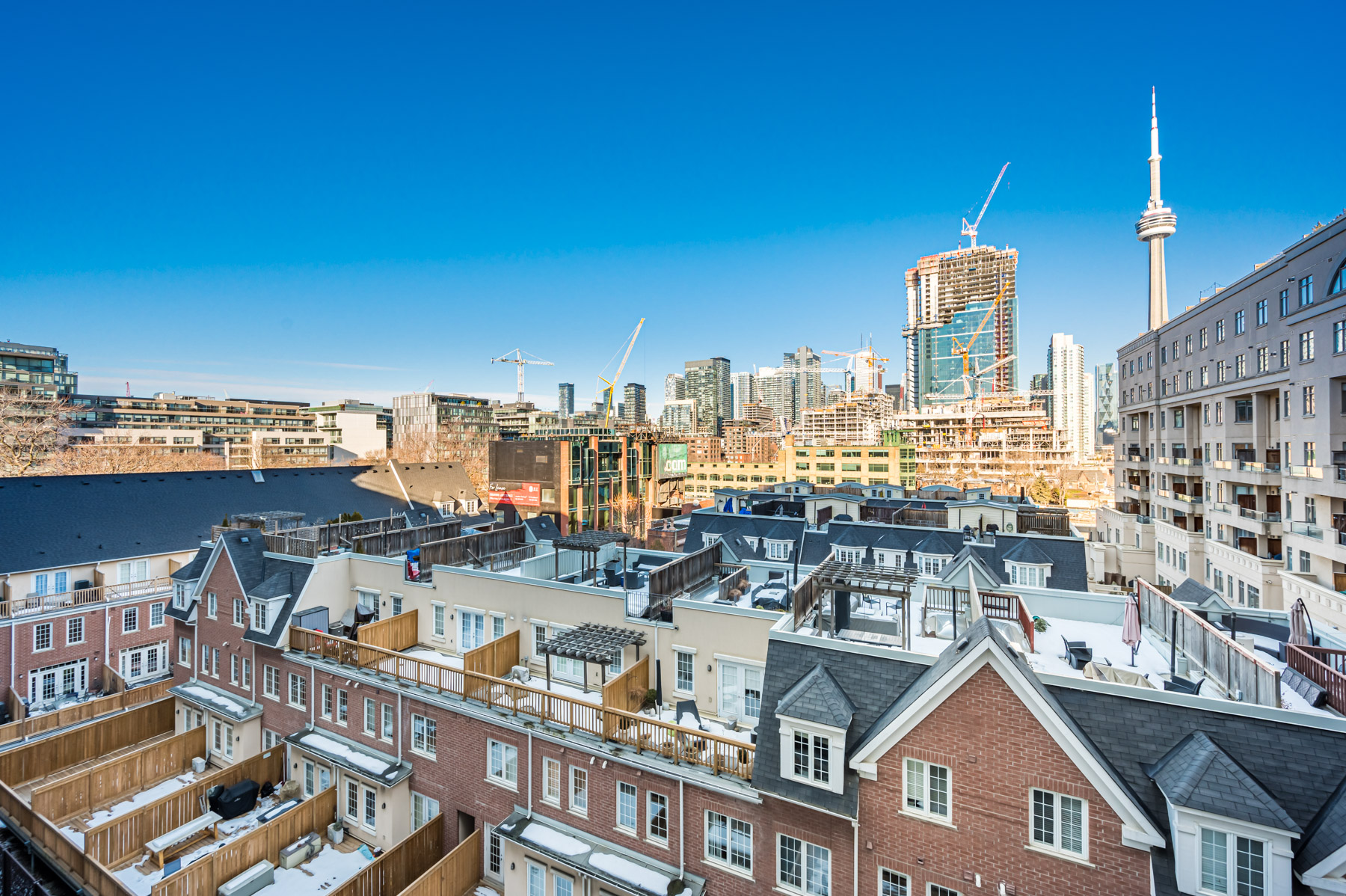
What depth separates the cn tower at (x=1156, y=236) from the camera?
75.9 meters

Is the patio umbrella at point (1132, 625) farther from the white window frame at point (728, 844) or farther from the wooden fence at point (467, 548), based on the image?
the wooden fence at point (467, 548)

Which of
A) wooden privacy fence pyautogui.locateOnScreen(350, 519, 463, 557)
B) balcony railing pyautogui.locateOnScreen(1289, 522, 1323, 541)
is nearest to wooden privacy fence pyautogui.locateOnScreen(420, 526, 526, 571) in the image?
wooden privacy fence pyautogui.locateOnScreen(350, 519, 463, 557)

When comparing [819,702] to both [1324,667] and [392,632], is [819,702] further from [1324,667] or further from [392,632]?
[392,632]

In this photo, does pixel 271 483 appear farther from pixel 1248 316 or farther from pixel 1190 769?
pixel 1248 316

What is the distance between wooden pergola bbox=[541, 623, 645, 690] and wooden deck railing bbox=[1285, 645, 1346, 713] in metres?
13.4

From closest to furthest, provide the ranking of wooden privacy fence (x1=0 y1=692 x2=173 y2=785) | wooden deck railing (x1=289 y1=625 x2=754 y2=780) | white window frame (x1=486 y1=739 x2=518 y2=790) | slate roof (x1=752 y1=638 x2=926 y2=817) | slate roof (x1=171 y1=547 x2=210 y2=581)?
1. slate roof (x1=752 y1=638 x2=926 y2=817)
2. wooden deck railing (x1=289 y1=625 x2=754 y2=780)
3. white window frame (x1=486 y1=739 x2=518 y2=790)
4. wooden privacy fence (x1=0 y1=692 x2=173 y2=785)
5. slate roof (x1=171 y1=547 x2=210 y2=581)

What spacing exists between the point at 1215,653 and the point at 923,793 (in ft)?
23.2

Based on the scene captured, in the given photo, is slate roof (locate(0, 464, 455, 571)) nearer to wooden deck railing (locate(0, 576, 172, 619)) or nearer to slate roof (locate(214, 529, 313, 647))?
wooden deck railing (locate(0, 576, 172, 619))

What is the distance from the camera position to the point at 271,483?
135 feet

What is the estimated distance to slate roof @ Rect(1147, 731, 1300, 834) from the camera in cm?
771

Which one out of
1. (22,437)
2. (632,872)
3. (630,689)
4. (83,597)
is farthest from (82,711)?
(22,437)

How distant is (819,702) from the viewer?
35.0ft

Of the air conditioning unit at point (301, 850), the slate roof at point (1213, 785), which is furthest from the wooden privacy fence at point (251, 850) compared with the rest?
the slate roof at point (1213, 785)

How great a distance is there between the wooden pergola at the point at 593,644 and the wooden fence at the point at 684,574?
179 cm
